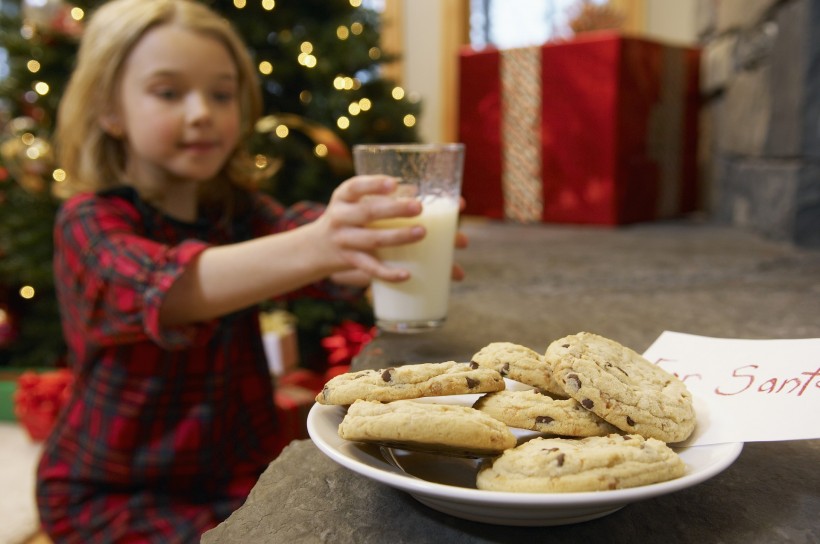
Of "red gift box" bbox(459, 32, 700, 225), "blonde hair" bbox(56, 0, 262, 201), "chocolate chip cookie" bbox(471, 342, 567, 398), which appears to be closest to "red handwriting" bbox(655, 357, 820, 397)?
"chocolate chip cookie" bbox(471, 342, 567, 398)

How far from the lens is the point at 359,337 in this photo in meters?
1.98

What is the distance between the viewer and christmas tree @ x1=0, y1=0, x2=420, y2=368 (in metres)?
1.97

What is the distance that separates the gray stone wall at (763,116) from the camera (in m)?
1.61

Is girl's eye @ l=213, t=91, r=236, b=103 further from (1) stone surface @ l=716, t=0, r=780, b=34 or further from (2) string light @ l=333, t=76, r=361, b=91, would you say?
(1) stone surface @ l=716, t=0, r=780, b=34

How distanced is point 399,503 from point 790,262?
4.34ft

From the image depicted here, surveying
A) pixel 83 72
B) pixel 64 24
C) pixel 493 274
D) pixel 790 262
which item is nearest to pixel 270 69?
pixel 64 24

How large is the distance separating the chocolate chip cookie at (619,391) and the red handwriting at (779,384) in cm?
9

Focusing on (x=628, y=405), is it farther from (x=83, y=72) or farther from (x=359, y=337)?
(x=359, y=337)

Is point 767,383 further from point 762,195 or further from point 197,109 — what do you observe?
point 762,195

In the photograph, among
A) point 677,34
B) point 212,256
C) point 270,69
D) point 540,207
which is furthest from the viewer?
point 677,34

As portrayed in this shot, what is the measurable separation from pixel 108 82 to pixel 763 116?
1.57m

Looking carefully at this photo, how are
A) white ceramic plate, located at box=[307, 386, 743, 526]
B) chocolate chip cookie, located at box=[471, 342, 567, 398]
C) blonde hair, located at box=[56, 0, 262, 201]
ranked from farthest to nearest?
blonde hair, located at box=[56, 0, 262, 201], chocolate chip cookie, located at box=[471, 342, 567, 398], white ceramic plate, located at box=[307, 386, 743, 526]

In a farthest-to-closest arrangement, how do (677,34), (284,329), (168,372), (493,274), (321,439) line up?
(677,34) → (284,329) → (493,274) → (168,372) → (321,439)

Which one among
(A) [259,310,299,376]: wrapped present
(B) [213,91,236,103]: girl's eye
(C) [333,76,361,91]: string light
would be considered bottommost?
(A) [259,310,299,376]: wrapped present
